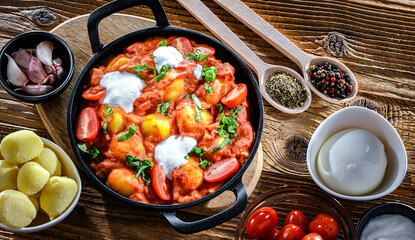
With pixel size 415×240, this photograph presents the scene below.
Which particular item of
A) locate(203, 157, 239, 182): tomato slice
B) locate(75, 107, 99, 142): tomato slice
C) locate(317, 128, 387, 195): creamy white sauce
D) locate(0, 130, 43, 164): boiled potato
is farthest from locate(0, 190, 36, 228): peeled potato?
locate(317, 128, 387, 195): creamy white sauce

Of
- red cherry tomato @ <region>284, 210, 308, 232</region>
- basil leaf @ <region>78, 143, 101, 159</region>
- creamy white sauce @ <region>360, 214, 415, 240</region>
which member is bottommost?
red cherry tomato @ <region>284, 210, 308, 232</region>

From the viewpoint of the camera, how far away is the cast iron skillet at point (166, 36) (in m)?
3.15

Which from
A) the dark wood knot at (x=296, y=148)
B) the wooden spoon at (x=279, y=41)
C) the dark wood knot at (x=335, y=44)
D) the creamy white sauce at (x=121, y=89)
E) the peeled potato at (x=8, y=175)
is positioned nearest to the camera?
the peeled potato at (x=8, y=175)

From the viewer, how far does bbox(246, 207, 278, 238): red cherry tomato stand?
11.3ft

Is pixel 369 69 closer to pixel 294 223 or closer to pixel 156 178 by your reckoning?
pixel 294 223

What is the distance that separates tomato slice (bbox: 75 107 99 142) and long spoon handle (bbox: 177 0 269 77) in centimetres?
130

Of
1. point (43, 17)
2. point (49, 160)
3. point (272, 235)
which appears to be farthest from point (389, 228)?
point (43, 17)

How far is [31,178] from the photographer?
3.17 metres

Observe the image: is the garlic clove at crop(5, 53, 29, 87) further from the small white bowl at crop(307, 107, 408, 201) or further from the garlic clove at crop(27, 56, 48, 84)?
the small white bowl at crop(307, 107, 408, 201)

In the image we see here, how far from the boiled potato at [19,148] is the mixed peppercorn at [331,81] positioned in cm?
239

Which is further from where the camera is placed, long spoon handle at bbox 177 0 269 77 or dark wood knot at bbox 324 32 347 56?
dark wood knot at bbox 324 32 347 56

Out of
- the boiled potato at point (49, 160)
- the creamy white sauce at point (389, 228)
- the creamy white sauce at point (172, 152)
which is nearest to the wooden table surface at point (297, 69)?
the creamy white sauce at point (389, 228)

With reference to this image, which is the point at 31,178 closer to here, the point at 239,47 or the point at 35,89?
the point at 35,89

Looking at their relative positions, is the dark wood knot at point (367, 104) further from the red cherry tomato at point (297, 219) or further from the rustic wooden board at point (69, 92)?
the red cherry tomato at point (297, 219)
